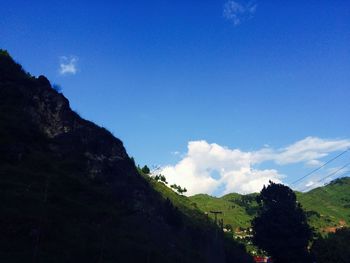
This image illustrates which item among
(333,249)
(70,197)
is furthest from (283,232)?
(70,197)

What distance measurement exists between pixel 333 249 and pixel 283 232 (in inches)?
375

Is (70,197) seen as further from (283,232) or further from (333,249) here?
(333,249)

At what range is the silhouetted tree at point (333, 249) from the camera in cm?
7362

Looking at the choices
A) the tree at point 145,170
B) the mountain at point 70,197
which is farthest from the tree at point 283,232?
the tree at point 145,170

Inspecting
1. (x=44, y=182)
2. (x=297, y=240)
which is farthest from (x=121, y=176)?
(x=297, y=240)

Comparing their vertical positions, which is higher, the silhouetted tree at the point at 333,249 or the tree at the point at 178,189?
the tree at the point at 178,189

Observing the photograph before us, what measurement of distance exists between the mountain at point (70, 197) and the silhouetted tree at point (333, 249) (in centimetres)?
1879

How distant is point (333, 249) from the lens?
7550 centimetres

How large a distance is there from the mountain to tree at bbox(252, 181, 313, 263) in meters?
9.39

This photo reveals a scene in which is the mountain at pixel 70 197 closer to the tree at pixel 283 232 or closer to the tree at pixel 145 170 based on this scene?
the tree at pixel 283 232

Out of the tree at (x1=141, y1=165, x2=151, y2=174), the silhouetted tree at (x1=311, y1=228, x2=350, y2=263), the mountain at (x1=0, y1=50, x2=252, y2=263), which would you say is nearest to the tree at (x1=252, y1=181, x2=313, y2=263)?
the silhouetted tree at (x1=311, y1=228, x2=350, y2=263)

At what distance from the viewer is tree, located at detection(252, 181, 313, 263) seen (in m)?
77.0

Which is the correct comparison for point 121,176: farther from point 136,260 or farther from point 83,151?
point 136,260

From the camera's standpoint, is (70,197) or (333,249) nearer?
(70,197)
